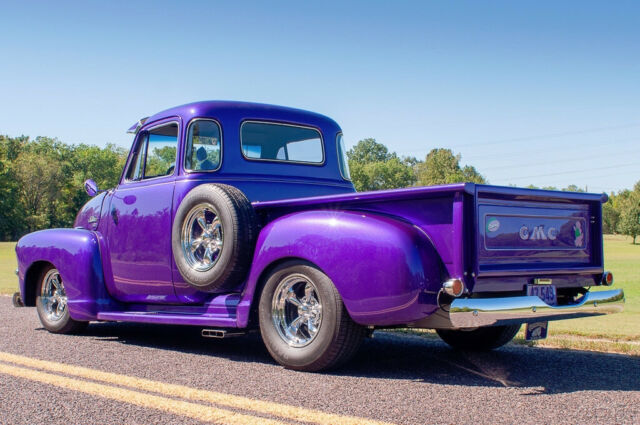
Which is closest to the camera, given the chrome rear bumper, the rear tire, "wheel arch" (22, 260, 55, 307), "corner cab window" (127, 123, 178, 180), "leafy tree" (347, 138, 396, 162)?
the chrome rear bumper

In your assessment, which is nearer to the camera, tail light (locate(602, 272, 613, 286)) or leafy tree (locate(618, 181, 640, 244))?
tail light (locate(602, 272, 613, 286))

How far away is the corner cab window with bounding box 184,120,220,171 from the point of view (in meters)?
5.99

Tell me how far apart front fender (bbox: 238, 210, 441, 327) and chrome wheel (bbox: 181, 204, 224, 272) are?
906mm

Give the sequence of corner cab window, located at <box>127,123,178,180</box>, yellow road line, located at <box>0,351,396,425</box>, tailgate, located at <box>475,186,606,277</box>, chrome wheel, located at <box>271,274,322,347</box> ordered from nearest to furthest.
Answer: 1. yellow road line, located at <box>0,351,396,425</box>
2. tailgate, located at <box>475,186,606,277</box>
3. chrome wheel, located at <box>271,274,322,347</box>
4. corner cab window, located at <box>127,123,178,180</box>

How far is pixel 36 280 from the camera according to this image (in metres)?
7.44

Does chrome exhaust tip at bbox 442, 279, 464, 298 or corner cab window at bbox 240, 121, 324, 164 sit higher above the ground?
corner cab window at bbox 240, 121, 324, 164

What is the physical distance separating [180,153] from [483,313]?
3263 mm

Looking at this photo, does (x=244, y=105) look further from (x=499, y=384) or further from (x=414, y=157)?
(x=414, y=157)

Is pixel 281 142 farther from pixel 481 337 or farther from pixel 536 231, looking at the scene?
pixel 536 231

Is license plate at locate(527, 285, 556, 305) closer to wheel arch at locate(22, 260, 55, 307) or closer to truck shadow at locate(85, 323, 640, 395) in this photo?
truck shadow at locate(85, 323, 640, 395)

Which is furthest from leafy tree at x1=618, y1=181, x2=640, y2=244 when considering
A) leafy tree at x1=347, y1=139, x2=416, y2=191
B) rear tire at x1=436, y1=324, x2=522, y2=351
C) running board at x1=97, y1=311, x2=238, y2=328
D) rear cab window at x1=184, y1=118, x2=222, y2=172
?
running board at x1=97, y1=311, x2=238, y2=328

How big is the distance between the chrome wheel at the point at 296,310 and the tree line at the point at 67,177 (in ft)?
220

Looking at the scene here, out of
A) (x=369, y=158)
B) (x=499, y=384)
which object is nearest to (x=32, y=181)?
(x=369, y=158)

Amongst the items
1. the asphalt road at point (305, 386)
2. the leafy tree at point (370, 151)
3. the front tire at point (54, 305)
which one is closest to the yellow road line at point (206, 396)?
the asphalt road at point (305, 386)
